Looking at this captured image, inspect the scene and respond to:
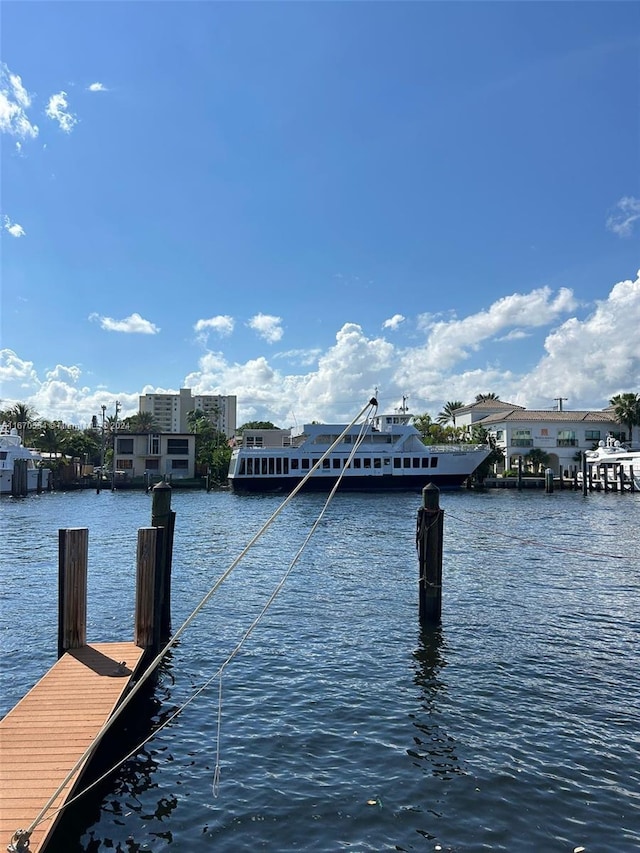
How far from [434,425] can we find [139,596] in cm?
9823

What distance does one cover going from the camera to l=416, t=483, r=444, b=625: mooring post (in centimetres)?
1266

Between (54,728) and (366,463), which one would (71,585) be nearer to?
(54,728)

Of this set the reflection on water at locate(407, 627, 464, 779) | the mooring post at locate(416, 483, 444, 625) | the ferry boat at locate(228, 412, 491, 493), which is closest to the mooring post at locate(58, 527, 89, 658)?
the reflection on water at locate(407, 627, 464, 779)

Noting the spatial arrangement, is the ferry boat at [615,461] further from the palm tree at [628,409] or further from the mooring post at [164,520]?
the mooring post at [164,520]

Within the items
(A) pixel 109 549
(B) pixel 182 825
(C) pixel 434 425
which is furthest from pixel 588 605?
(C) pixel 434 425

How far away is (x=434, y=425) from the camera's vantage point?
10588 centimetres

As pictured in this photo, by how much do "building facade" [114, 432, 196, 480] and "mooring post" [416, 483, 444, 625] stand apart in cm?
7727

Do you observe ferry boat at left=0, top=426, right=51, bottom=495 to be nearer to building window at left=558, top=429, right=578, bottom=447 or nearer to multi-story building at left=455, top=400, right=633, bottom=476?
multi-story building at left=455, top=400, right=633, bottom=476

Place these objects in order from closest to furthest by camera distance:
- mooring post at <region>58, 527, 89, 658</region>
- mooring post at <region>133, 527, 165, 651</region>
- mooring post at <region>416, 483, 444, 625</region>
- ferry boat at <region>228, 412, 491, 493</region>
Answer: mooring post at <region>58, 527, 89, 658</region> → mooring post at <region>133, 527, 165, 651</region> → mooring post at <region>416, 483, 444, 625</region> → ferry boat at <region>228, 412, 491, 493</region>

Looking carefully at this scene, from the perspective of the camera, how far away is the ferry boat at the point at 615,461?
68.3 meters

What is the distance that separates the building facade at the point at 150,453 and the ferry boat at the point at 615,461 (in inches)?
2126

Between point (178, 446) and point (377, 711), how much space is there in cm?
8208

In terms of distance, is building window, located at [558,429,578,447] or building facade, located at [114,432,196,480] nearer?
building facade, located at [114,432,196,480]

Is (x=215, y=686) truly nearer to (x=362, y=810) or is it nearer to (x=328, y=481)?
(x=362, y=810)
